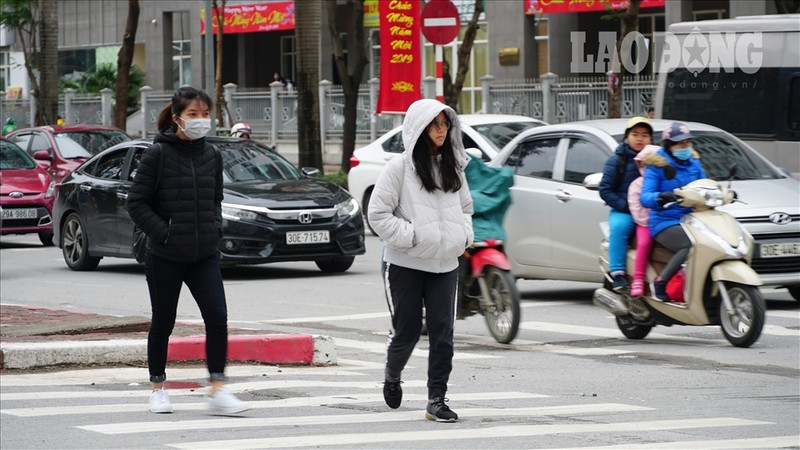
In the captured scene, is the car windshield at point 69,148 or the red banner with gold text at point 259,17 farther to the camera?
the red banner with gold text at point 259,17

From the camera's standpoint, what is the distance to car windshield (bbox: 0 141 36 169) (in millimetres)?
23453

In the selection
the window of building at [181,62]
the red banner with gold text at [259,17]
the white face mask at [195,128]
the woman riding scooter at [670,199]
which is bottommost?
the woman riding scooter at [670,199]

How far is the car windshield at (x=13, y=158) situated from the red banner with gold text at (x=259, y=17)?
30.6 metres

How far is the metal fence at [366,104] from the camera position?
32719mm

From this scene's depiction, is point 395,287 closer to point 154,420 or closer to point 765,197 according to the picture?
point 154,420

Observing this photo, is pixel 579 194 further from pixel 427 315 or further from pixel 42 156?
pixel 42 156

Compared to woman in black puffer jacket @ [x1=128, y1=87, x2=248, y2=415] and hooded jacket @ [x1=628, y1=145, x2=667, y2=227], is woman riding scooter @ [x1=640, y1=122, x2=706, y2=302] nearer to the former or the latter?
hooded jacket @ [x1=628, y1=145, x2=667, y2=227]

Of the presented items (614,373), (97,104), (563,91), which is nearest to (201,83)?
(97,104)

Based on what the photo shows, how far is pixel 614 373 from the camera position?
9.96m

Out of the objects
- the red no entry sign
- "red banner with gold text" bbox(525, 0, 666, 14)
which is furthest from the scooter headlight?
"red banner with gold text" bbox(525, 0, 666, 14)

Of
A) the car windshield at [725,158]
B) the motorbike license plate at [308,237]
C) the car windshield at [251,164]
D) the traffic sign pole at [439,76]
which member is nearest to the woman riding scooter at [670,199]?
the car windshield at [725,158]

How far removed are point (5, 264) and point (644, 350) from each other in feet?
37.7

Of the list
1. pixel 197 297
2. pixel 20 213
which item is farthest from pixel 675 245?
pixel 20 213

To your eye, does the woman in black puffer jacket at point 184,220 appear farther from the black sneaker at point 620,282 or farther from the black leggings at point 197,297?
the black sneaker at point 620,282
